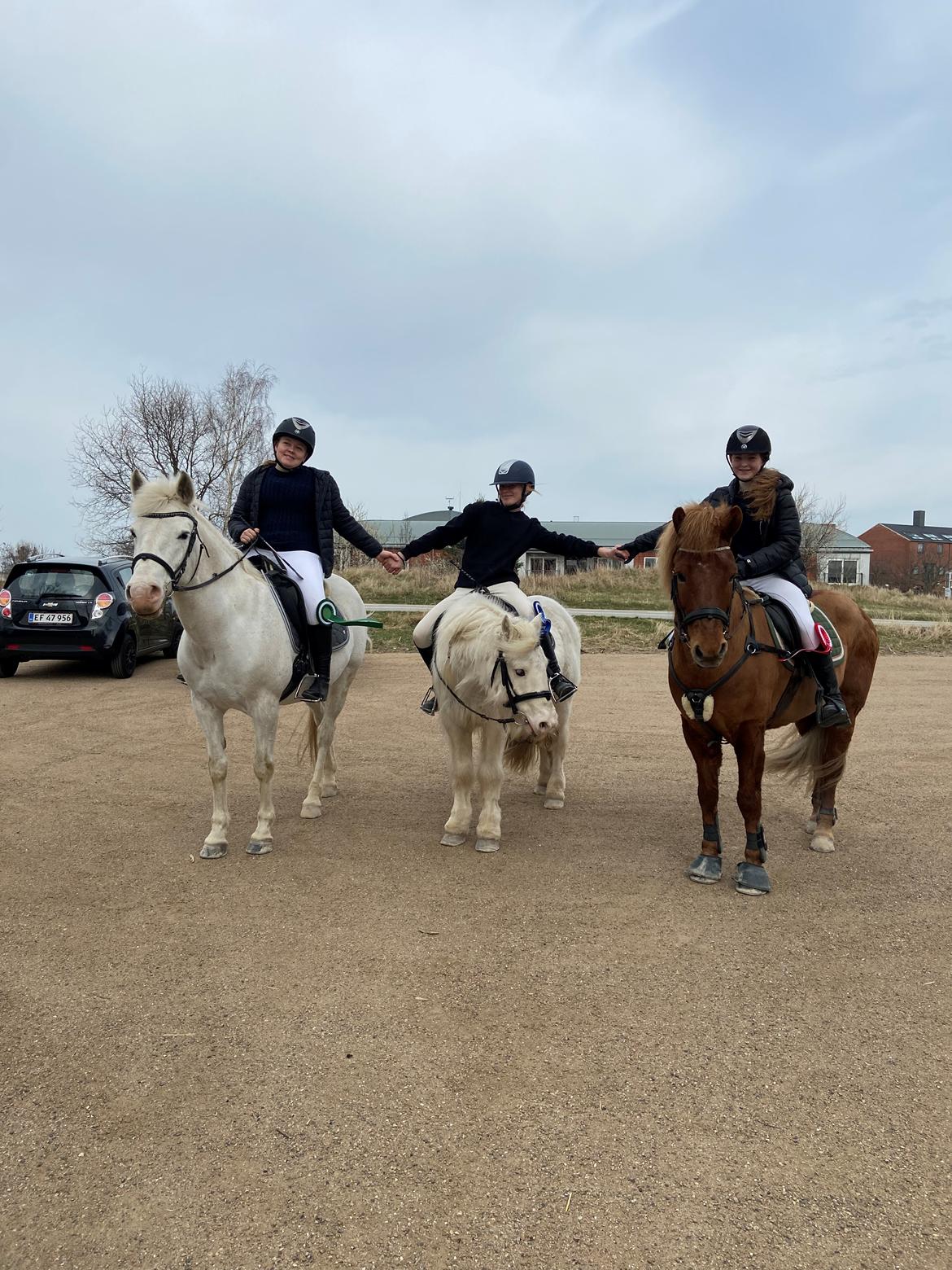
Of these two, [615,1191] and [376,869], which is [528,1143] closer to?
[615,1191]

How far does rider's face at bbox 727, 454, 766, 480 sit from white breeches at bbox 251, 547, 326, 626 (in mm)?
2862

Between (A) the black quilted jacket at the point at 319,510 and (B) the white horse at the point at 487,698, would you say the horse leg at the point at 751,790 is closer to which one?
(B) the white horse at the point at 487,698

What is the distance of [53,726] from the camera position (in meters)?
8.78

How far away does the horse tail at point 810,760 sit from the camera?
5418 mm

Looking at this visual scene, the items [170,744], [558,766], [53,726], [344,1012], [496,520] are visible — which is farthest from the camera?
[53,726]

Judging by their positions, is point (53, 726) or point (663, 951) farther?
point (53, 726)

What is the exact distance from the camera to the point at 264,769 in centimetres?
518

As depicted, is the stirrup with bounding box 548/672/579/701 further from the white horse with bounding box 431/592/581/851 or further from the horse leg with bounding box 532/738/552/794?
the horse leg with bounding box 532/738/552/794

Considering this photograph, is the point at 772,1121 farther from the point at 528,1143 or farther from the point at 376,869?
the point at 376,869

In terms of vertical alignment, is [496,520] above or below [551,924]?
above

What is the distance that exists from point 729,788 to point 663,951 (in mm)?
3361

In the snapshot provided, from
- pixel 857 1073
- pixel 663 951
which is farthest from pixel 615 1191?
pixel 663 951

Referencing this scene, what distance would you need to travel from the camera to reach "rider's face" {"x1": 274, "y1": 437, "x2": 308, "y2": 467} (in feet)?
18.7

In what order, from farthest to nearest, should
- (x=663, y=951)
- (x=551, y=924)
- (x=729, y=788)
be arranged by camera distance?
(x=729, y=788) < (x=551, y=924) < (x=663, y=951)
